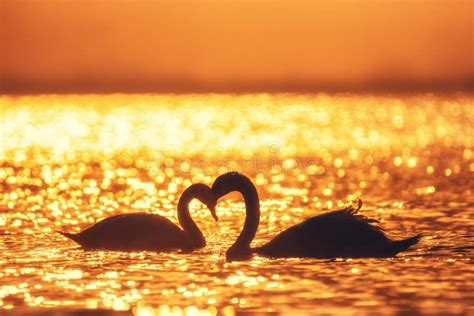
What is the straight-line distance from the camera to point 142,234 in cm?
2262

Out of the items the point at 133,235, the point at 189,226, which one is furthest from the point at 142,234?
the point at 189,226

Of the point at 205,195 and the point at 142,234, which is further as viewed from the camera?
the point at 205,195

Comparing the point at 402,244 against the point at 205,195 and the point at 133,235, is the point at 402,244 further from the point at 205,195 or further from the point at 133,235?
the point at 133,235

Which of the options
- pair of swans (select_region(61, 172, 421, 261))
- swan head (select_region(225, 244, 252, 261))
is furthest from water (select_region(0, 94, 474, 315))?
pair of swans (select_region(61, 172, 421, 261))

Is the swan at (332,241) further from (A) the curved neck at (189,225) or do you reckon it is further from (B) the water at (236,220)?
(A) the curved neck at (189,225)

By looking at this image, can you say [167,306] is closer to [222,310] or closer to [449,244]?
[222,310]

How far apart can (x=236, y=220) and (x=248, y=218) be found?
16.3 feet

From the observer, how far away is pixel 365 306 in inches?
688

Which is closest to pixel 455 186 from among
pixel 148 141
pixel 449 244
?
pixel 449 244

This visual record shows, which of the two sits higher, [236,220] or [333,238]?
[236,220]

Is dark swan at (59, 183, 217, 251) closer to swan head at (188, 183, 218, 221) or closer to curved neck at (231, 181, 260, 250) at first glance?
swan head at (188, 183, 218, 221)

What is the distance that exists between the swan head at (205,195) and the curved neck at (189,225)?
12 cm

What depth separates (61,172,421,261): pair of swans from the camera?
21.3m

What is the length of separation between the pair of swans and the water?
0.27 metres
